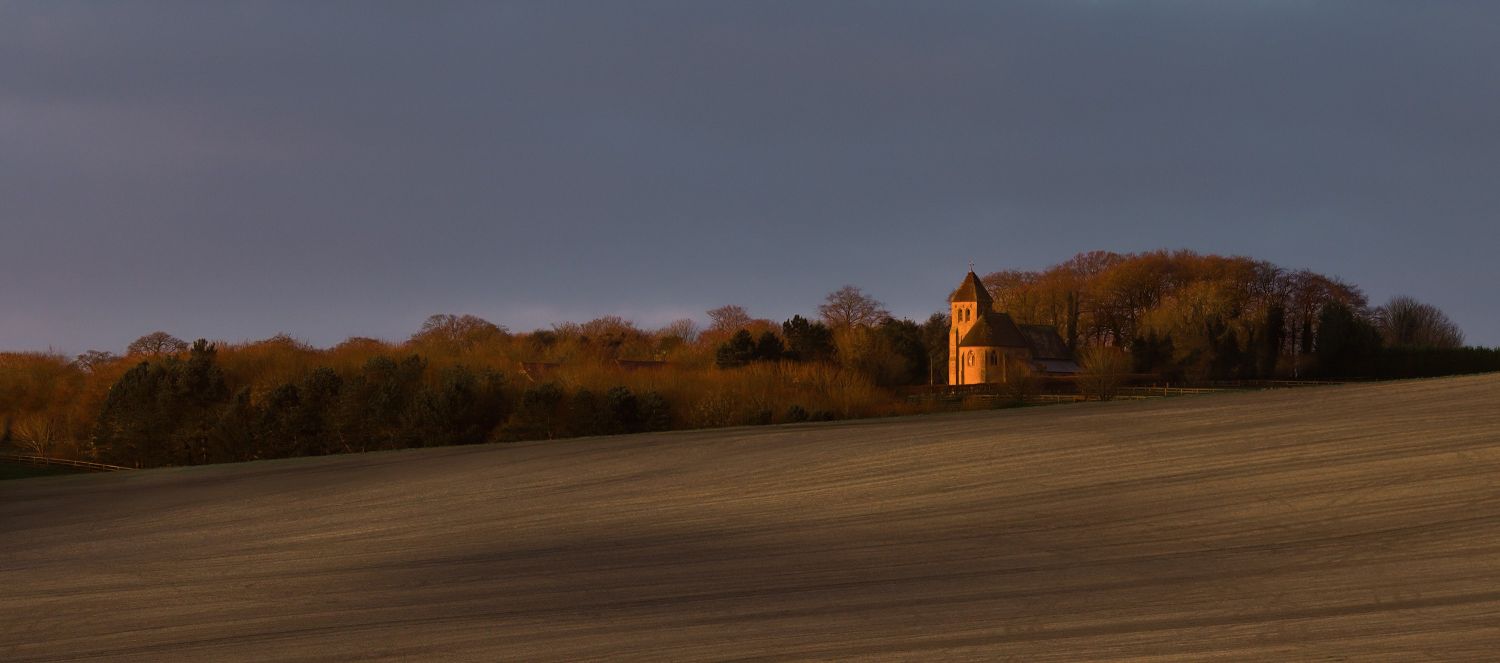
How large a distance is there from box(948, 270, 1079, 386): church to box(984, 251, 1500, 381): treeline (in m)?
3.95

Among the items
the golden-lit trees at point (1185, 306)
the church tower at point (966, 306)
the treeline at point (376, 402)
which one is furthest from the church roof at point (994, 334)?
the treeline at point (376, 402)

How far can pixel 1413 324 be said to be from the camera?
331ft

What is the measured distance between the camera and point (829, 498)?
16.4 m

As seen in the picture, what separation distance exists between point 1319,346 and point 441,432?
62.2 metres

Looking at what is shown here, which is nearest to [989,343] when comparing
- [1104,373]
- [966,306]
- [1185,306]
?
[966,306]

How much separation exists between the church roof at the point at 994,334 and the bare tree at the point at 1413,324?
2875 centimetres

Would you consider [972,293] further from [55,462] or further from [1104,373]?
[55,462]

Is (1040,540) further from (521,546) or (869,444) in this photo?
(869,444)

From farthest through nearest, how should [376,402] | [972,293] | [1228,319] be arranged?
[972,293] → [1228,319] → [376,402]

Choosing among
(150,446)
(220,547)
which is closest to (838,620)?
(220,547)

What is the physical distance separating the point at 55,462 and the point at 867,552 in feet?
188

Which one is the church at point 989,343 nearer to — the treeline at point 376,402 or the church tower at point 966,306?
the church tower at point 966,306

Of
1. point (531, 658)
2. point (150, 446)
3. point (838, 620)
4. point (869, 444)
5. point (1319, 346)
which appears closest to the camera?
point (531, 658)

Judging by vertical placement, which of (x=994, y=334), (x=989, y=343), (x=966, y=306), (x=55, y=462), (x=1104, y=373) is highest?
(x=966, y=306)
